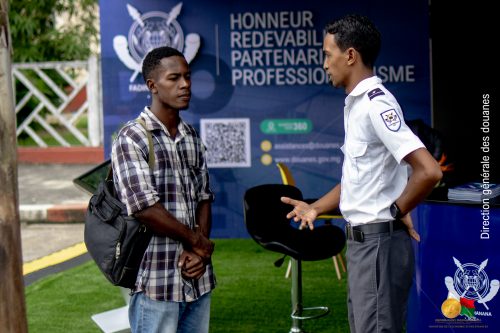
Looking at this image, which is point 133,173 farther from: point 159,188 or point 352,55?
point 352,55

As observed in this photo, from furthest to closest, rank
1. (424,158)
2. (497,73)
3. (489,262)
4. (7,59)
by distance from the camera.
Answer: (497,73) < (489,262) < (7,59) < (424,158)

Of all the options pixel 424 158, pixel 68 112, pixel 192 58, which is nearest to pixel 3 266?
pixel 424 158

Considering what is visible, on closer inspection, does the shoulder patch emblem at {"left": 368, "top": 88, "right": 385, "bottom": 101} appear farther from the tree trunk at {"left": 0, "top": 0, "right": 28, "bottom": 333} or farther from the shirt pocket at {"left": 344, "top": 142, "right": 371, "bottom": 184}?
the tree trunk at {"left": 0, "top": 0, "right": 28, "bottom": 333}

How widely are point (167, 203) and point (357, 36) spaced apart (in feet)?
3.11

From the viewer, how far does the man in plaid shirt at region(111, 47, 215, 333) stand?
115 inches

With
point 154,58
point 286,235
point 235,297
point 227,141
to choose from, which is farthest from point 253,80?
point 154,58

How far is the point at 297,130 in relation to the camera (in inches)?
305

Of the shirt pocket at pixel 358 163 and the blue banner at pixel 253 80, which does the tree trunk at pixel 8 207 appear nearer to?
the shirt pocket at pixel 358 163

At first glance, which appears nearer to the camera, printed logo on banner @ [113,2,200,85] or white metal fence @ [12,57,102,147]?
printed logo on banner @ [113,2,200,85]

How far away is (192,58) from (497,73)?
9.53 feet

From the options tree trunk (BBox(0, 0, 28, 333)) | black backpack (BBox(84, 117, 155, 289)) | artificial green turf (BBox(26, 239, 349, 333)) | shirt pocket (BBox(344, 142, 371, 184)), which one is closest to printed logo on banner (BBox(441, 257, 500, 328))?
artificial green turf (BBox(26, 239, 349, 333))

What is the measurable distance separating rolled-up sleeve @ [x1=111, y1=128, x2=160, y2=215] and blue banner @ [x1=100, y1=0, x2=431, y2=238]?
4841 millimetres

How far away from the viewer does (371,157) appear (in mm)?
2891

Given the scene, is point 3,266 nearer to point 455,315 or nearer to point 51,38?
point 455,315
